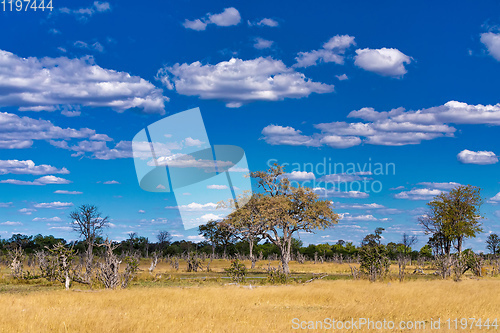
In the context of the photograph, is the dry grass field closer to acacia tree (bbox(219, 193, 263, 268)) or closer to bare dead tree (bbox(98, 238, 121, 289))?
bare dead tree (bbox(98, 238, 121, 289))

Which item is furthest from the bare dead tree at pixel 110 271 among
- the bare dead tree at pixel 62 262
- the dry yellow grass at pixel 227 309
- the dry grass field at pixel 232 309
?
the dry grass field at pixel 232 309

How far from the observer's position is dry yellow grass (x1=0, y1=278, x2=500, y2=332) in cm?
1483

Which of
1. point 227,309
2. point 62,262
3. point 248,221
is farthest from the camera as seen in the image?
point 248,221

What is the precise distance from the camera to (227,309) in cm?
1889

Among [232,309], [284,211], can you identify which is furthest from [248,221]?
[232,309]

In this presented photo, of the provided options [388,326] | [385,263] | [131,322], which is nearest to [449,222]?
[385,263]

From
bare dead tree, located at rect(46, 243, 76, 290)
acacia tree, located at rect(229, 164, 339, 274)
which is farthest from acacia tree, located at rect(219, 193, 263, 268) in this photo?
bare dead tree, located at rect(46, 243, 76, 290)

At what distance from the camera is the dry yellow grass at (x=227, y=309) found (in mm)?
14828

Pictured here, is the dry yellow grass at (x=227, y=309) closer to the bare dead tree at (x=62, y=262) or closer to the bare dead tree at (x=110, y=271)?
the bare dead tree at (x=110, y=271)

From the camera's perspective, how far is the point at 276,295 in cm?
2488

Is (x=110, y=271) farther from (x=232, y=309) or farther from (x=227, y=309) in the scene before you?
(x=232, y=309)

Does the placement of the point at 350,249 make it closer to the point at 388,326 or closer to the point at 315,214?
the point at 315,214

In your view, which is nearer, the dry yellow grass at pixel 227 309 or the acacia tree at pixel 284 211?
the dry yellow grass at pixel 227 309

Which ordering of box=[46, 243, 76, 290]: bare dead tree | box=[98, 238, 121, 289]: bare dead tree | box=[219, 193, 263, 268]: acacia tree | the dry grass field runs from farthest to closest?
box=[219, 193, 263, 268]: acacia tree, box=[46, 243, 76, 290]: bare dead tree, box=[98, 238, 121, 289]: bare dead tree, the dry grass field
